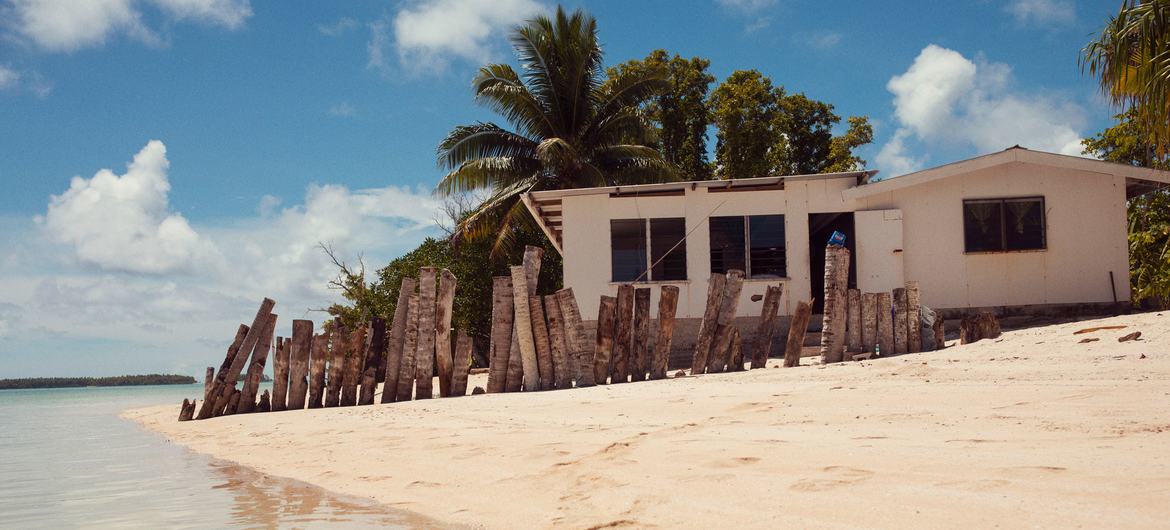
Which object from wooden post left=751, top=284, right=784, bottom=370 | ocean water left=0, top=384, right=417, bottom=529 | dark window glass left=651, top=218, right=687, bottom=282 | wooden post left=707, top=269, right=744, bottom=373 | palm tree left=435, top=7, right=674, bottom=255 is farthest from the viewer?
palm tree left=435, top=7, right=674, bottom=255

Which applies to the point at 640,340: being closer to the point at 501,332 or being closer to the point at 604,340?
the point at 604,340

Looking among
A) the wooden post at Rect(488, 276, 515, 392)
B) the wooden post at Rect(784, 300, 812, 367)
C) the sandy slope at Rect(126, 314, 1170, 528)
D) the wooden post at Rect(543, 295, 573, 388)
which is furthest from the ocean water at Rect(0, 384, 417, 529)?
the wooden post at Rect(784, 300, 812, 367)

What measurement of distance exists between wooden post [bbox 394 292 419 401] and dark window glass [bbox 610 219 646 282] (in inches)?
221

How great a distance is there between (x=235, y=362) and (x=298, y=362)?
1.08 meters

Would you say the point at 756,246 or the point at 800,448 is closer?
the point at 800,448

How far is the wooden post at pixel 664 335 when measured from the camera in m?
11.6

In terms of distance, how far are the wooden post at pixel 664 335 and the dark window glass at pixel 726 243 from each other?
4.76m

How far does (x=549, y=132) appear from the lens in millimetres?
24047

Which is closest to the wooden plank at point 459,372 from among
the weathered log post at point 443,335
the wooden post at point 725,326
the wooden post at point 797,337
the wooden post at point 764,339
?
the weathered log post at point 443,335

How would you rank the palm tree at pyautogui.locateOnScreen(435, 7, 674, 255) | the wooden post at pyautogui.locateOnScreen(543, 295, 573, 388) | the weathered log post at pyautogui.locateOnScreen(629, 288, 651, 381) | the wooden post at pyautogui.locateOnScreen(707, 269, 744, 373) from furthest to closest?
1. the palm tree at pyautogui.locateOnScreen(435, 7, 674, 255)
2. the wooden post at pyautogui.locateOnScreen(707, 269, 744, 373)
3. the weathered log post at pyautogui.locateOnScreen(629, 288, 651, 381)
4. the wooden post at pyautogui.locateOnScreen(543, 295, 573, 388)

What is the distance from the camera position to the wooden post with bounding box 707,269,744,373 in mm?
11656

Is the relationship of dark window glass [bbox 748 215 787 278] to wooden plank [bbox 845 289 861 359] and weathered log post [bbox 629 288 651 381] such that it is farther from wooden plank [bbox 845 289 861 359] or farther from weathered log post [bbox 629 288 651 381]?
weathered log post [bbox 629 288 651 381]

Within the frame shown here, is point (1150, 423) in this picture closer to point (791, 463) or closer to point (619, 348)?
point (791, 463)

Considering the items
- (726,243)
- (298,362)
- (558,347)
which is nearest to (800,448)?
(558,347)
